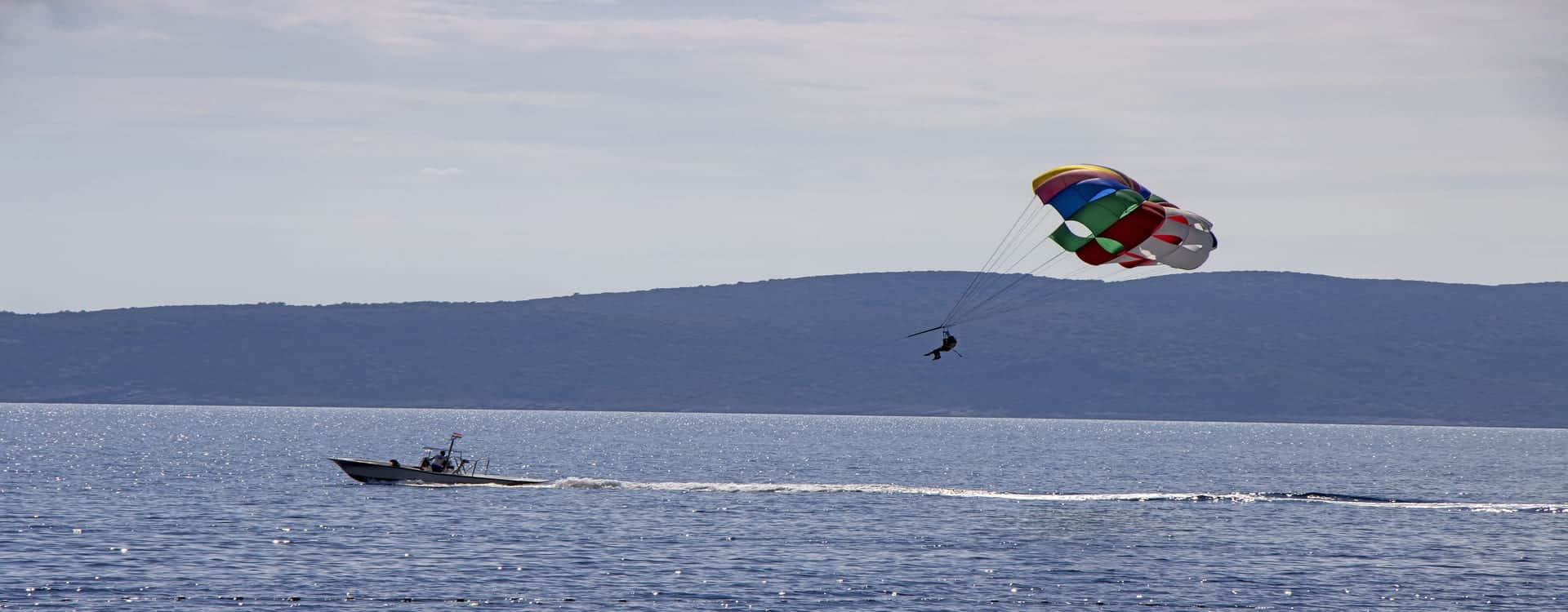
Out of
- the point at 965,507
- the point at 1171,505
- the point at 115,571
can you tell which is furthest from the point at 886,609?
the point at 1171,505

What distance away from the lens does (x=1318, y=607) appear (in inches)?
2210

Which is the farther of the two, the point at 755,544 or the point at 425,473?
the point at 425,473

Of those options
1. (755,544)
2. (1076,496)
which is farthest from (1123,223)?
(1076,496)

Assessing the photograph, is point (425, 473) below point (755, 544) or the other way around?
the other way around

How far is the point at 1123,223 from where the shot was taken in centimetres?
6675

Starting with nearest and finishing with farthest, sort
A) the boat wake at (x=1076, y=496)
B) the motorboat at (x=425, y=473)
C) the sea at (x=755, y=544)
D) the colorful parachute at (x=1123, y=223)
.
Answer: the sea at (x=755, y=544)
the colorful parachute at (x=1123, y=223)
the motorboat at (x=425, y=473)
the boat wake at (x=1076, y=496)

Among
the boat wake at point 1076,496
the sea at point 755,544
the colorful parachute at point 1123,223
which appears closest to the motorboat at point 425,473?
the sea at point 755,544

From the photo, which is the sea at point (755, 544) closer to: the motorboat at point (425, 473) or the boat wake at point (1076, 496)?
the boat wake at point (1076, 496)

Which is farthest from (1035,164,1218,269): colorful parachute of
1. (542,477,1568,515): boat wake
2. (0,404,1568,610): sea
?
(542,477,1568,515): boat wake

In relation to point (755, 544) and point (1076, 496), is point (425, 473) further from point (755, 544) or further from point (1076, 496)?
point (1076, 496)

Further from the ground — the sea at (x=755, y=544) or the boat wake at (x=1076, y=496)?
the boat wake at (x=1076, y=496)

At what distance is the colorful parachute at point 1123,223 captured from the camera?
6631 cm

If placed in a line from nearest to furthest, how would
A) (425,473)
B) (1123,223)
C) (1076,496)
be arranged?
1. (1123,223)
2. (425,473)
3. (1076,496)

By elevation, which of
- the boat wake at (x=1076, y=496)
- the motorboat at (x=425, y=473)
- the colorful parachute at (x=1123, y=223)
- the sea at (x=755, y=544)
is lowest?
the sea at (x=755, y=544)
